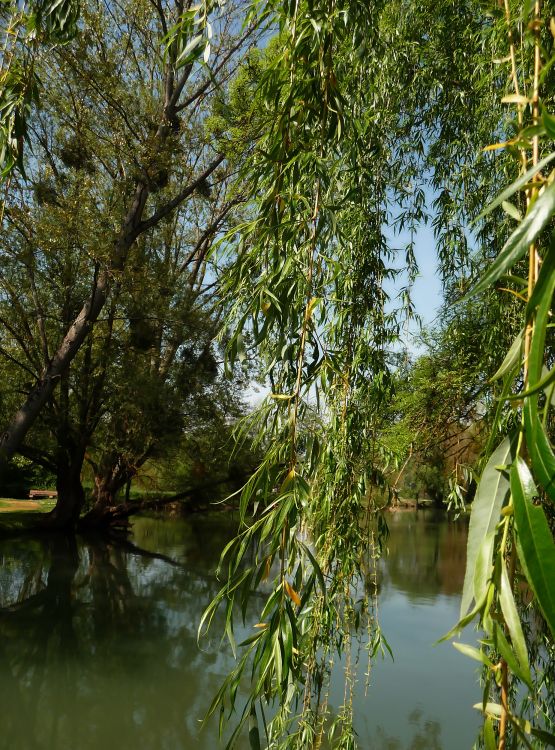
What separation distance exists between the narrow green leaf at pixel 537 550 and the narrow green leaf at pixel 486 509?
0.15 feet

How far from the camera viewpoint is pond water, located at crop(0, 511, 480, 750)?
3.51 m

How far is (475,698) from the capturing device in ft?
12.5

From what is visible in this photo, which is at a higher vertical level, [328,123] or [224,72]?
[224,72]

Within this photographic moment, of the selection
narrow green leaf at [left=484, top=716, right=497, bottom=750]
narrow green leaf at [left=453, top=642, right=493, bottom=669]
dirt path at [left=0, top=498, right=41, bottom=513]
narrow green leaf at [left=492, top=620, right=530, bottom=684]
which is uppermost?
narrow green leaf at [left=492, top=620, right=530, bottom=684]

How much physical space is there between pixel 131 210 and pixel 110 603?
4.15 metres

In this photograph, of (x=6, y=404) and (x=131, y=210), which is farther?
(x=6, y=404)

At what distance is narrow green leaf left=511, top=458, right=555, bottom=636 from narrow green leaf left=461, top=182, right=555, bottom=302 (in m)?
0.14

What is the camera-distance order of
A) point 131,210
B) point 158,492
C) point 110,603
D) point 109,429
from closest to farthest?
point 110,603 < point 131,210 < point 109,429 < point 158,492

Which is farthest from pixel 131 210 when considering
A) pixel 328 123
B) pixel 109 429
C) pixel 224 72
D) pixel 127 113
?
pixel 328 123

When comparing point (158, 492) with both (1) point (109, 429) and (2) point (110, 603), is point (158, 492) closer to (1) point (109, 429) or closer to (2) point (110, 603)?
(1) point (109, 429)

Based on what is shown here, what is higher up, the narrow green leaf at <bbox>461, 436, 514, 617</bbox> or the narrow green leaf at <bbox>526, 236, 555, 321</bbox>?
the narrow green leaf at <bbox>526, 236, 555, 321</bbox>

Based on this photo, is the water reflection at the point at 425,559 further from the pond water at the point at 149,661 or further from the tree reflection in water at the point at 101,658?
the tree reflection in water at the point at 101,658

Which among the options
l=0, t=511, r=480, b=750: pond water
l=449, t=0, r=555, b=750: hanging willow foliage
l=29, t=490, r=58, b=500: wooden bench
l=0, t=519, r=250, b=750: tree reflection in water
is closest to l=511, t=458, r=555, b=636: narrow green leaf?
l=449, t=0, r=555, b=750: hanging willow foliage

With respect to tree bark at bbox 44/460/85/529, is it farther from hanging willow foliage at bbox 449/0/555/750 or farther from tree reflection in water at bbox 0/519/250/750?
hanging willow foliage at bbox 449/0/555/750
